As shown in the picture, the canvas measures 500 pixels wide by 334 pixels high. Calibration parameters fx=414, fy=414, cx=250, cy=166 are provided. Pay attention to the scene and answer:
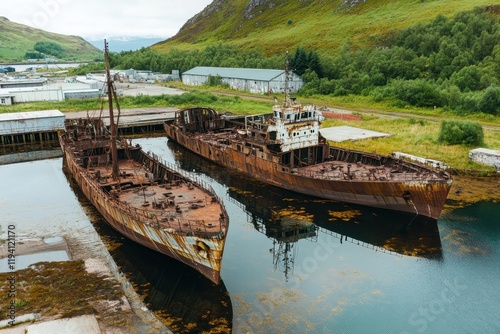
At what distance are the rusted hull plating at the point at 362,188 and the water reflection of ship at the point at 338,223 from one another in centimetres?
77

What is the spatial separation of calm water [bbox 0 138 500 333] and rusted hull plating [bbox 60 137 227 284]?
1200 mm

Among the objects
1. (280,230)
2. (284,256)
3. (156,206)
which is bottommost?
(284,256)

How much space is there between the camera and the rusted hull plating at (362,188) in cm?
3052

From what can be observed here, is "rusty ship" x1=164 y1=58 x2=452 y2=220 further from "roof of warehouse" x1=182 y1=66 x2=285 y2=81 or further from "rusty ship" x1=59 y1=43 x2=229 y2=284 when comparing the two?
"roof of warehouse" x1=182 y1=66 x2=285 y2=81

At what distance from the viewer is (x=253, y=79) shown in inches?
3812

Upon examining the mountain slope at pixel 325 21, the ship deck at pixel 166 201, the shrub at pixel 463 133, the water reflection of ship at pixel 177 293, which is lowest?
the water reflection of ship at pixel 177 293

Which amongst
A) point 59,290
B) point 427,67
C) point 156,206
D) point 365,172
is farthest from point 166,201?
point 427,67

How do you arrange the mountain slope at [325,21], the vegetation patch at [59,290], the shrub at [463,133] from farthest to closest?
the mountain slope at [325,21]
the shrub at [463,133]
the vegetation patch at [59,290]

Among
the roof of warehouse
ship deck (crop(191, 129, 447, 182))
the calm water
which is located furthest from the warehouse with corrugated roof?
the calm water

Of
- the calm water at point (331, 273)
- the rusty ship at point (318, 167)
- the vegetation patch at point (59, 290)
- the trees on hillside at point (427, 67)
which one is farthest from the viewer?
the trees on hillside at point (427, 67)

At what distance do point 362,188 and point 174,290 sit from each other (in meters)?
17.0

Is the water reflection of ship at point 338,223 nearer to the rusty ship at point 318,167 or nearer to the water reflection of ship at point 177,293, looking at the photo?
the rusty ship at point 318,167

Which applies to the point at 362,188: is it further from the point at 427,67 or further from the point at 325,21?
the point at 325,21

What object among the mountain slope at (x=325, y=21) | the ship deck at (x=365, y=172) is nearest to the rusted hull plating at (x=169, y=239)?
the ship deck at (x=365, y=172)
